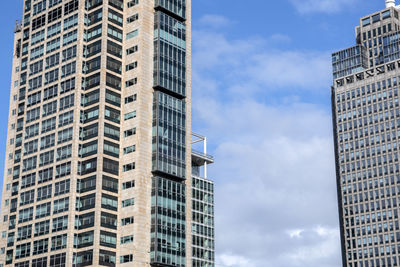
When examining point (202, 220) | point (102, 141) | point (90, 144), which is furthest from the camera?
point (202, 220)

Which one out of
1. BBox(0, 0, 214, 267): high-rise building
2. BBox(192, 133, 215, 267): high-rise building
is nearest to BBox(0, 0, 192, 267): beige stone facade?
BBox(0, 0, 214, 267): high-rise building

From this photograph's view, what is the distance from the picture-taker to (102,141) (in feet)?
495

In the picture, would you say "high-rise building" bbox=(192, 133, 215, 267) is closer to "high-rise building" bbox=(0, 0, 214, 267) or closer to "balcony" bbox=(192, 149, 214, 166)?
"balcony" bbox=(192, 149, 214, 166)

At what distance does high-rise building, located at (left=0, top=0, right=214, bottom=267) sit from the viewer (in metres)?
147

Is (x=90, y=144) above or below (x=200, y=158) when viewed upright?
below

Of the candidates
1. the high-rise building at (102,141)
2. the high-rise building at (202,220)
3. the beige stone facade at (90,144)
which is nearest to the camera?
the beige stone facade at (90,144)

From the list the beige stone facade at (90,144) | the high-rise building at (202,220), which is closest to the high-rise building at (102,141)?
the beige stone facade at (90,144)

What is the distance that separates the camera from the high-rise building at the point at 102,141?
14725 centimetres

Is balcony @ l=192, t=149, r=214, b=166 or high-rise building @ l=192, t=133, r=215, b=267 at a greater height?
balcony @ l=192, t=149, r=214, b=166

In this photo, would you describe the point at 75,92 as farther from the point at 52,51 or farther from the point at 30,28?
the point at 30,28

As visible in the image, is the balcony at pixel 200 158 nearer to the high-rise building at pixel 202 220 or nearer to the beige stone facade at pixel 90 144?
the high-rise building at pixel 202 220

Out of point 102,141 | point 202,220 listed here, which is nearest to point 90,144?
point 102,141

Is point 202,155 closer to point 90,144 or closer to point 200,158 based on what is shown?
point 200,158

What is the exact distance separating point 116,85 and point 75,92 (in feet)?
30.7
